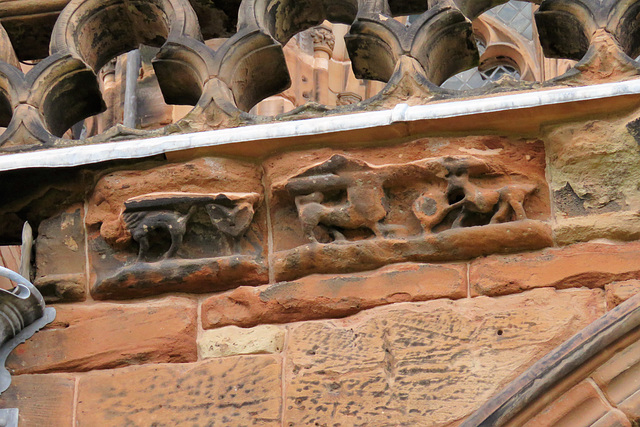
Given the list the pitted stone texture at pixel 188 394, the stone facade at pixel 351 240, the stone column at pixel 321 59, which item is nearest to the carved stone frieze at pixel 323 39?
the stone column at pixel 321 59

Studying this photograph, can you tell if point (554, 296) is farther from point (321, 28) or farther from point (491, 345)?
point (321, 28)

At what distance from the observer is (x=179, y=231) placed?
3.64 m

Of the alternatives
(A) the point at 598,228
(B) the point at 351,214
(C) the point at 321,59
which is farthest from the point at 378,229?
(C) the point at 321,59

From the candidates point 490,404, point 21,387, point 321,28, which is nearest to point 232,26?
point 21,387

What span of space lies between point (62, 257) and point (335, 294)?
33.5 inches

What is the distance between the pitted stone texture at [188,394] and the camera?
3.34 m

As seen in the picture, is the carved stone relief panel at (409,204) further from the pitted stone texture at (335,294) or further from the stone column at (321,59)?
the stone column at (321,59)

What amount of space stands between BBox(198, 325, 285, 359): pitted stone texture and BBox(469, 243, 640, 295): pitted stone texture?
556mm

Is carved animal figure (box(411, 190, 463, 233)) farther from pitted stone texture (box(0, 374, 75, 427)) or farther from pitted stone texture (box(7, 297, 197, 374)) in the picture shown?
pitted stone texture (box(0, 374, 75, 427))

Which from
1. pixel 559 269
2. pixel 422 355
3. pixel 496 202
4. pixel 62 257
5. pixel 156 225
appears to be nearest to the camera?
pixel 422 355

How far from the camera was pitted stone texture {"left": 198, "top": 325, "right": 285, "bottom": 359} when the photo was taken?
11.4ft

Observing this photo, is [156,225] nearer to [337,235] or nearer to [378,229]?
[337,235]

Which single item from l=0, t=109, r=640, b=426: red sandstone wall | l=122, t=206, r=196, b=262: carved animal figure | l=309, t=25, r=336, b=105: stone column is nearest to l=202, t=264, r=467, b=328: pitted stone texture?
l=0, t=109, r=640, b=426: red sandstone wall

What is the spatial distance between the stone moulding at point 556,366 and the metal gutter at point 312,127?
0.65 m
